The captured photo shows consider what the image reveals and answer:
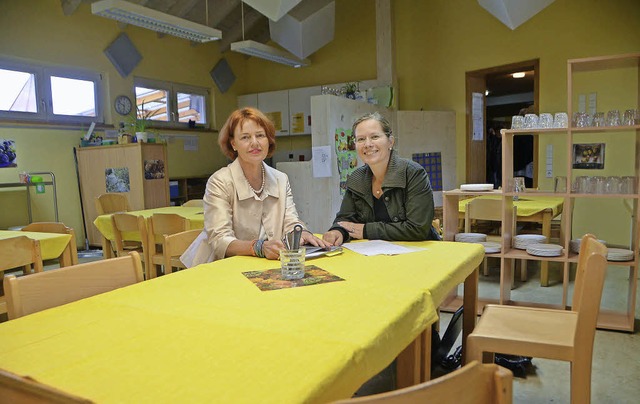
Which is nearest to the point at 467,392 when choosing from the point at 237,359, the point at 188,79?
the point at 237,359

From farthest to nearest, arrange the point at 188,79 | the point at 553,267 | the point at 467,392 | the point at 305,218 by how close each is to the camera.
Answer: the point at 188,79
the point at 305,218
the point at 553,267
the point at 467,392

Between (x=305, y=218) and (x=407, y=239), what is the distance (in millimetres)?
3491

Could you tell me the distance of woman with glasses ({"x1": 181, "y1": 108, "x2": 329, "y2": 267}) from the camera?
2.21m

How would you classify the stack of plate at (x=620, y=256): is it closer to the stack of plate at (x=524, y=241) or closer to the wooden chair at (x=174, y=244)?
the stack of plate at (x=524, y=241)

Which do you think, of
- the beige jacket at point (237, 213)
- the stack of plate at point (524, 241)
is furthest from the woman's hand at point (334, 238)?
the stack of plate at point (524, 241)

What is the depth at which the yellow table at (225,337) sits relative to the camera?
838 mm

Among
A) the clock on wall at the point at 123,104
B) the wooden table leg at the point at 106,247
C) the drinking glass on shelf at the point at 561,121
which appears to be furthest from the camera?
the clock on wall at the point at 123,104

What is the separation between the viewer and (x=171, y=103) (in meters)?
8.09

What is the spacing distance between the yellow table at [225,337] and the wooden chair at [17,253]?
5.00 ft

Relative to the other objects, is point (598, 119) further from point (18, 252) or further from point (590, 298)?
point (18, 252)

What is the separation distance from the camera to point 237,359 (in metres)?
0.93

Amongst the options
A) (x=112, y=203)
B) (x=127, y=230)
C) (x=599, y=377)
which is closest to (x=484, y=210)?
(x=599, y=377)

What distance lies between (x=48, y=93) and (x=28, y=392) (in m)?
6.65

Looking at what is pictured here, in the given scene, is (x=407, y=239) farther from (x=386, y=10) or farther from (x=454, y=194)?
(x=386, y=10)
